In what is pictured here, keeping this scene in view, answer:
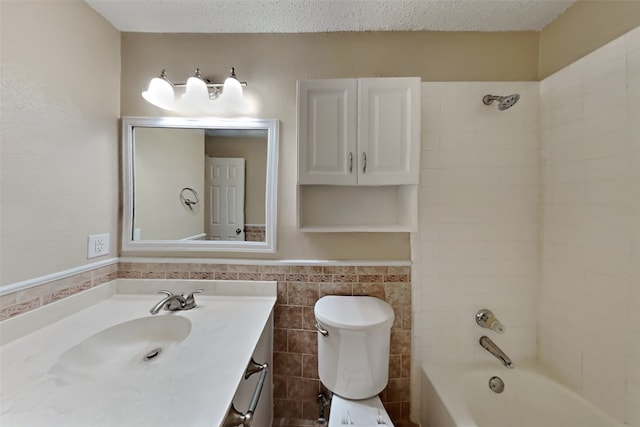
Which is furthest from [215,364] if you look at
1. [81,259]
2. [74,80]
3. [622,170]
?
[622,170]

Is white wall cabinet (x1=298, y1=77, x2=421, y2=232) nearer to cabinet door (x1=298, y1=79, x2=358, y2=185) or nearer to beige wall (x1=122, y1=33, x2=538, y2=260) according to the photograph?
cabinet door (x1=298, y1=79, x2=358, y2=185)

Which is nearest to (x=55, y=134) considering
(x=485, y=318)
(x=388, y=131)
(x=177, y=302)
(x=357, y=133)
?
(x=177, y=302)

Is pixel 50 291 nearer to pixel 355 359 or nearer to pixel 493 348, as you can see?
pixel 355 359

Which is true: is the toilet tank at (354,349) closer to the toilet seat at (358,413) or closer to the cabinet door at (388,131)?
the toilet seat at (358,413)

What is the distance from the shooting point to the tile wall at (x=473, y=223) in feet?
4.62

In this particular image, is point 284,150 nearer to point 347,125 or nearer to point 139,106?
point 347,125

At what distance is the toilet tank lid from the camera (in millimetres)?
1140

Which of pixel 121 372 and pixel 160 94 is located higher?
pixel 160 94

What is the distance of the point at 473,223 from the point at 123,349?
1.89m

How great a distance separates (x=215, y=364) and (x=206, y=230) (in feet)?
2.71

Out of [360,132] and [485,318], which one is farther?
[485,318]

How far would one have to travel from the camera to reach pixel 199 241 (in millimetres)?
1427

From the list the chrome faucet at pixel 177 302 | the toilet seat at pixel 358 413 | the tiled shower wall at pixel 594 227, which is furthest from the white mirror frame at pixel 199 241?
the tiled shower wall at pixel 594 227

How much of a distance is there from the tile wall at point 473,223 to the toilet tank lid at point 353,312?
304mm
